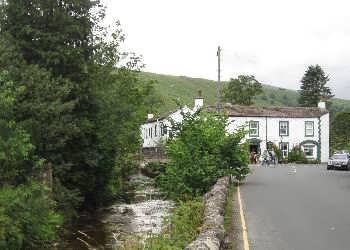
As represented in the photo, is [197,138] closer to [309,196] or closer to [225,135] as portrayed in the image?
[225,135]

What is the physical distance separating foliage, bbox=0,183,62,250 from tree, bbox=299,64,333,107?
85410 mm

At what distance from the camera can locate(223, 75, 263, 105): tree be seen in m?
96.7

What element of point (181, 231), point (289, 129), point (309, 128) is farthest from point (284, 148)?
point (181, 231)

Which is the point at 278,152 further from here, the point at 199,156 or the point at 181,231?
the point at 181,231

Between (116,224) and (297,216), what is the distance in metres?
9.84

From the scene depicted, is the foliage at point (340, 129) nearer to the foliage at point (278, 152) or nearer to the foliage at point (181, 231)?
the foliage at point (278, 152)

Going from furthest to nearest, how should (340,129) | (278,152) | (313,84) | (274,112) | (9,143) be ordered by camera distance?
(313,84)
(340,129)
(274,112)
(278,152)
(9,143)

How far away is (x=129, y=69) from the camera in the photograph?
43.7 metres

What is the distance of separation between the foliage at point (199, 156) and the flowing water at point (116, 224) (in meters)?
1.52

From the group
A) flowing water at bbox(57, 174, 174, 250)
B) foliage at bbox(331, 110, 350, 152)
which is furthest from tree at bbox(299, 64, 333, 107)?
flowing water at bbox(57, 174, 174, 250)

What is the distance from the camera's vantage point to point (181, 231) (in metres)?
14.3

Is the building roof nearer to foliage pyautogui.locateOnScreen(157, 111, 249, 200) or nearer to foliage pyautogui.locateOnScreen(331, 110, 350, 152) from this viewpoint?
foliage pyautogui.locateOnScreen(331, 110, 350, 152)

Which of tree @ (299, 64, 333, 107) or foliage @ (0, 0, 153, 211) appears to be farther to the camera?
tree @ (299, 64, 333, 107)

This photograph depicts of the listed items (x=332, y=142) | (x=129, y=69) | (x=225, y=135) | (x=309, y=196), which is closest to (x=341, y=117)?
(x=332, y=142)
